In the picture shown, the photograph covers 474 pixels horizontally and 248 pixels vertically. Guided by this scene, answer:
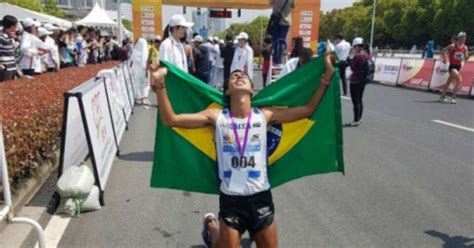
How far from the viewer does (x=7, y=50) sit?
9547 millimetres

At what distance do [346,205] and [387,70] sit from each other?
1818cm

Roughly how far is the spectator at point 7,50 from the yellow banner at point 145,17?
14.1m

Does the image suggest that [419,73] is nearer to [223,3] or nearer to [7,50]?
[223,3]

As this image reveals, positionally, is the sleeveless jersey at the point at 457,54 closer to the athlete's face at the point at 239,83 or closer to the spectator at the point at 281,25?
the spectator at the point at 281,25

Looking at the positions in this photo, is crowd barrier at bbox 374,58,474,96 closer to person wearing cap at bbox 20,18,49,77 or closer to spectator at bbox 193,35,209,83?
spectator at bbox 193,35,209,83

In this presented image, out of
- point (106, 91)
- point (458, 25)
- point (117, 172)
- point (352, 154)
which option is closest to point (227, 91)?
point (117, 172)

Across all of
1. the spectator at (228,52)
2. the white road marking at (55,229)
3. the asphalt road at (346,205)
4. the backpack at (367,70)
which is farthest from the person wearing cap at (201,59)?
Answer: the white road marking at (55,229)

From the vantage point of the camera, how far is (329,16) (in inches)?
4215

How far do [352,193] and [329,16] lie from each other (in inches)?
4157

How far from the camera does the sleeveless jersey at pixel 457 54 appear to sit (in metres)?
14.5

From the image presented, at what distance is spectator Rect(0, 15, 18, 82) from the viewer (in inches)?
372

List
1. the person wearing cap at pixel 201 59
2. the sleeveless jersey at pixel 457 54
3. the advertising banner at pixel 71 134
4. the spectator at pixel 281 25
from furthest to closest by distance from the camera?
the sleeveless jersey at pixel 457 54 < the person wearing cap at pixel 201 59 < the spectator at pixel 281 25 < the advertising banner at pixel 71 134

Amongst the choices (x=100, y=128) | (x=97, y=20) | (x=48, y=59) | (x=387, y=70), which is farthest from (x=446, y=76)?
(x=97, y=20)

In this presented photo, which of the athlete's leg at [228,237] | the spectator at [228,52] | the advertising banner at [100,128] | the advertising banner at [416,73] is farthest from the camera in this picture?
the advertising banner at [416,73]
